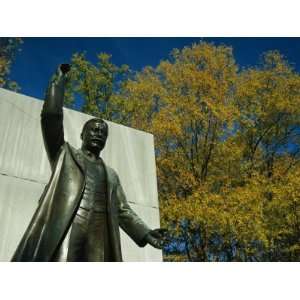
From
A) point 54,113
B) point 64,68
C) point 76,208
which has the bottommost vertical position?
point 76,208

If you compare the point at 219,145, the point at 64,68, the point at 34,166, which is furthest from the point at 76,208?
the point at 219,145

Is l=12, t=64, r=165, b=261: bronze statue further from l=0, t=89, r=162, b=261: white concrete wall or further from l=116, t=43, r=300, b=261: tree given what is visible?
l=116, t=43, r=300, b=261: tree

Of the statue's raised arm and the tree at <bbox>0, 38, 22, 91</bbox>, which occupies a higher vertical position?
the tree at <bbox>0, 38, 22, 91</bbox>

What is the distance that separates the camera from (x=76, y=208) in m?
2.94

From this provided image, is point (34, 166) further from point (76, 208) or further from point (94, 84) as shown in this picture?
point (94, 84)

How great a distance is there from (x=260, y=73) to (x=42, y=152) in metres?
12.6

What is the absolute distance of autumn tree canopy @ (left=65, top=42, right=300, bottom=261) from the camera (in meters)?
10.9

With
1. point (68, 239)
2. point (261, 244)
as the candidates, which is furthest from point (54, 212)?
point (261, 244)

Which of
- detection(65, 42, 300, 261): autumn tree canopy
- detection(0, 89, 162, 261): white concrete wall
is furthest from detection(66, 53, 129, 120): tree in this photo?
detection(0, 89, 162, 261): white concrete wall

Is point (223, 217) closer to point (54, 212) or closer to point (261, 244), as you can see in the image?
point (261, 244)

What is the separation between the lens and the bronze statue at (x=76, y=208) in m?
2.76

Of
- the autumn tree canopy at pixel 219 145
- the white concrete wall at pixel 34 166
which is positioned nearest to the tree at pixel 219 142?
the autumn tree canopy at pixel 219 145

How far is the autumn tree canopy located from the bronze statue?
24.3ft

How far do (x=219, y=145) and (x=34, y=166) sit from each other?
389 inches
